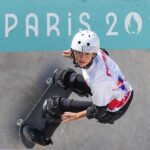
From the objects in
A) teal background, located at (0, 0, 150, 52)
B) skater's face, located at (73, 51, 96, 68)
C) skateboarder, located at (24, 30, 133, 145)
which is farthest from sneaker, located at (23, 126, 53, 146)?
skater's face, located at (73, 51, 96, 68)

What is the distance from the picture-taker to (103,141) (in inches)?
215

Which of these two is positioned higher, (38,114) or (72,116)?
(72,116)

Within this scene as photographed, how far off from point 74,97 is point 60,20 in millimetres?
676

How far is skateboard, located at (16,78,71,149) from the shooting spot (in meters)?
5.38

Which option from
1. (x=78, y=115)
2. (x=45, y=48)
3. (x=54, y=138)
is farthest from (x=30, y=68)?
(x=78, y=115)

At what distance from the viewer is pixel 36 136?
5.28 metres

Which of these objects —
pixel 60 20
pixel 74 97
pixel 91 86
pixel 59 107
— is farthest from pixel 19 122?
pixel 91 86

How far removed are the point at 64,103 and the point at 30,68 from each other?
2.51 ft

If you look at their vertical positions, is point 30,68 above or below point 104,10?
below

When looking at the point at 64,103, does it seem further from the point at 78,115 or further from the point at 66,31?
the point at 66,31

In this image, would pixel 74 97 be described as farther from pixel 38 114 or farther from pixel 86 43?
pixel 86 43

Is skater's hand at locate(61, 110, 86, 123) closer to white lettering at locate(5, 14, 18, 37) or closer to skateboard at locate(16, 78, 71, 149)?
skateboard at locate(16, 78, 71, 149)

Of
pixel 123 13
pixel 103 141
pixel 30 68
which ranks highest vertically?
pixel 123 13

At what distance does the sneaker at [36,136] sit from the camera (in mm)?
5270
